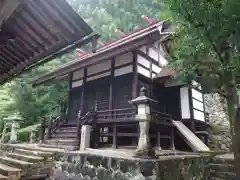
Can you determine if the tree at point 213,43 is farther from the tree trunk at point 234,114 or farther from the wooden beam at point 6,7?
the wooden beam at point 6,7

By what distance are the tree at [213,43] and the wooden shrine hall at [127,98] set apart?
106 inches

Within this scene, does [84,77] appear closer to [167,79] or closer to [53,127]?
[53,127]

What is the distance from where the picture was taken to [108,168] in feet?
19.2

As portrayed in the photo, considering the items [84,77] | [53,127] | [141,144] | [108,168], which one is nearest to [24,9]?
[141,144]

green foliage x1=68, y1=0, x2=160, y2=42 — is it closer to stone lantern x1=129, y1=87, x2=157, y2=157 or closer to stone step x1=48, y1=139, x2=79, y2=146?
stone step x1=48, y1=139, x2=79, y2=146

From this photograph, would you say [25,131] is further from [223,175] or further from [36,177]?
[223,175]

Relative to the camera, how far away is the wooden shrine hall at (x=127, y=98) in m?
8.14

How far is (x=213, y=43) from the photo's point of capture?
12.3 ft

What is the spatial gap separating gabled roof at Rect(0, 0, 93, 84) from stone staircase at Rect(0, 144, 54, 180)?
350 centimetres

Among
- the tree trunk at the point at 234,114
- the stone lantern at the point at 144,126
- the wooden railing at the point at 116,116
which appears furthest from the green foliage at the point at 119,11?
the tree trunk at the point at 234,114

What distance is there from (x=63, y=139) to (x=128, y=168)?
4.32 meters

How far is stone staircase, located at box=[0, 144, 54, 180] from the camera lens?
5379 millimetres

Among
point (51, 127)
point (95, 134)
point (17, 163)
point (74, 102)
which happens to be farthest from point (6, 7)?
point (74, 102)

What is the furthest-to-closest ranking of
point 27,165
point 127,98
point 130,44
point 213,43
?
point 127,98 → point 130,44 → point 27,165 → point 213,43
